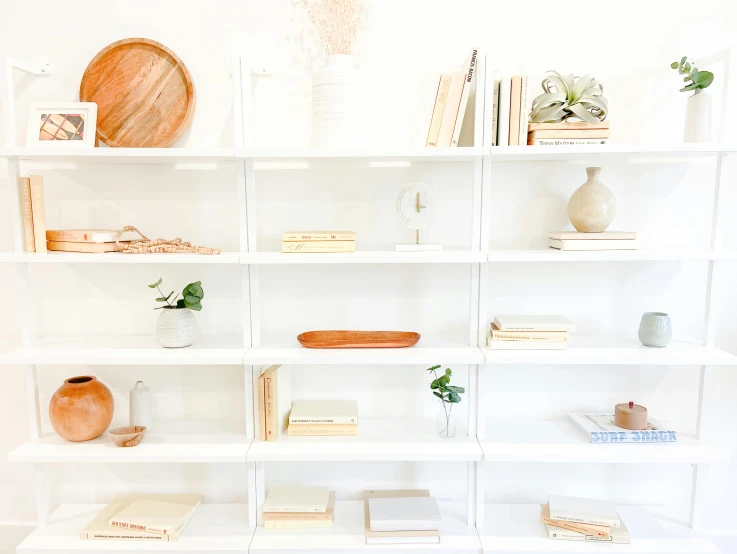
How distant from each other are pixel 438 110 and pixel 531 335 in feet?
2.52

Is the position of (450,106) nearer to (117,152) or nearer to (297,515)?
(117,152)

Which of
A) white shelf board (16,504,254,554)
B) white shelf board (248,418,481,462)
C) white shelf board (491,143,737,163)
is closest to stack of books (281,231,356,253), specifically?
white shelf board (491,143,737,163)

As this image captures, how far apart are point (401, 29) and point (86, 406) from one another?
1.64 meters

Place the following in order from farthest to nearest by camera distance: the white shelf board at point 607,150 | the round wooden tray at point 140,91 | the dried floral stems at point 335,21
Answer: the round wooden tray at point 140,91 < the dried floral stems at point 335,21 < the white shelf board at point 607,150

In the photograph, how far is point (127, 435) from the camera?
5.74 feet

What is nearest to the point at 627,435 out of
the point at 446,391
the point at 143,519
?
the point at 446,391

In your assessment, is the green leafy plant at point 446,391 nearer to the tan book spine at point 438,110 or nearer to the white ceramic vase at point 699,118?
the tan book spine at point 438,110

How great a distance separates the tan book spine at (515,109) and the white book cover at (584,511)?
121 centimetres

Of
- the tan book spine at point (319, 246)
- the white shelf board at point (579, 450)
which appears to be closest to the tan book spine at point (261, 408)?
the tan book spine at point (319, 246)

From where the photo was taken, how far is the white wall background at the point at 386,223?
1.84 metres

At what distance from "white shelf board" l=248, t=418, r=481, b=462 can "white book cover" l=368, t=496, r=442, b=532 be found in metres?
0.22

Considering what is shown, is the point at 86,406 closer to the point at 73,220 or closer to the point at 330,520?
the point at 73,220

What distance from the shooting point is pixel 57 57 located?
185 cm

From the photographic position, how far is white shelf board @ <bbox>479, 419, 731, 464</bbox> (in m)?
1.71
